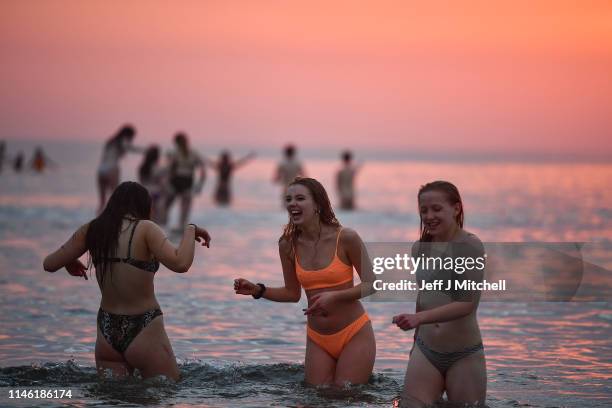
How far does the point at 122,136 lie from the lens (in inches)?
899

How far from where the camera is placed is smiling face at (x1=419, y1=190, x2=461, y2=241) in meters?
6.74

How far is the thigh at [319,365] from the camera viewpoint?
7746mm

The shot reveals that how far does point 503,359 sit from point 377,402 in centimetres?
247

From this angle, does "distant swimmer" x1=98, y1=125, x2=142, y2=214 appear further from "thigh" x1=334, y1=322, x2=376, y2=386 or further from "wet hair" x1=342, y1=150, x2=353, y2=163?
"thigh" x1=334, y1=322, x2=376, y2=386

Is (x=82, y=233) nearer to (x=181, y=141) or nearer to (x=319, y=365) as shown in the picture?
(x=319, y=365)

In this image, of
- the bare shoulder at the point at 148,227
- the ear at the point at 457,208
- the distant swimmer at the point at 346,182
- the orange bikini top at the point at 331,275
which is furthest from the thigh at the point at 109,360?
the distant swimmer at the point at 346,182

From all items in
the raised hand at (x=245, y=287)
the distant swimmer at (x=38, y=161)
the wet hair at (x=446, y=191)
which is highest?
the distant swimmer at (x=38, y=161)

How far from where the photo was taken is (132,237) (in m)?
7.36

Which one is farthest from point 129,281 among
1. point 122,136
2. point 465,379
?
point 122,136

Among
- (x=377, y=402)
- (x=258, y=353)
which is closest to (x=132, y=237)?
(x=377, y=402)

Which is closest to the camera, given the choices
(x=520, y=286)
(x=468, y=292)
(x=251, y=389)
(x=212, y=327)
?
(x=468, y=292)

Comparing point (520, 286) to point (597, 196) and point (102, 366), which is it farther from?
point (597, 196)

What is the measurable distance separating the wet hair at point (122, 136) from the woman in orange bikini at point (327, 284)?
15209mm

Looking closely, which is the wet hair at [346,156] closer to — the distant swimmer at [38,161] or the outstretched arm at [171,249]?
the outstretched arm at [171,249]
